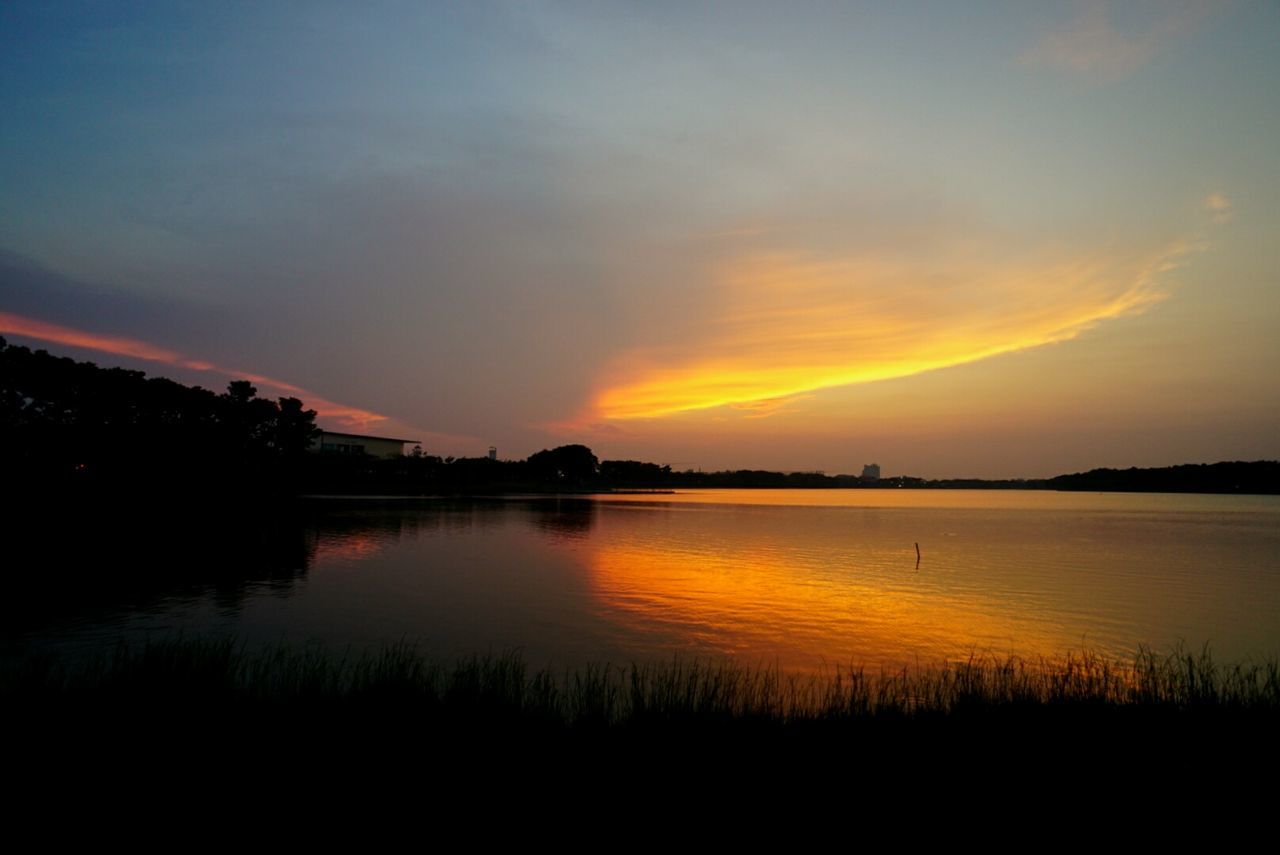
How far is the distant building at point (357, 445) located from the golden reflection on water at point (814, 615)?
9665cm

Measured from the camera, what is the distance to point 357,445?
13138 cm

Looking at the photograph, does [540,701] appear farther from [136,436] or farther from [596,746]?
[136,436]

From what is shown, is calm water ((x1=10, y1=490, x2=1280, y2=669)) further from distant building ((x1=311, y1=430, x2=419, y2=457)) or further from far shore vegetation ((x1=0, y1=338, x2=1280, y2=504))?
distant building ((x1=311, y1=430, x2=419, y2=457))

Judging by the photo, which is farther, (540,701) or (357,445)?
(357,445)

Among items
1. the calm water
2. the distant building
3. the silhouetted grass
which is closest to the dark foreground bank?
the silhouetted grass

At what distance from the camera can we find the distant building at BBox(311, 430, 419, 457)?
12494 centimetres

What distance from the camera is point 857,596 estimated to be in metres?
34.3

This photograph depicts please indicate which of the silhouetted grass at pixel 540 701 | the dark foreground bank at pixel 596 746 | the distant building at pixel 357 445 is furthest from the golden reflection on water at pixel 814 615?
the distant building at pixel 357 445

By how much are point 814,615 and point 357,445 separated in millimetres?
119548

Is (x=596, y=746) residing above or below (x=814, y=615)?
above

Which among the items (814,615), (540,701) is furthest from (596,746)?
(814,615)

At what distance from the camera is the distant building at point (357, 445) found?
410 ft

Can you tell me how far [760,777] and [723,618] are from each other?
1846 cm

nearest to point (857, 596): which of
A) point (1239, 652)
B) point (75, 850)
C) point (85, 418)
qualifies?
point (1239, 652)
